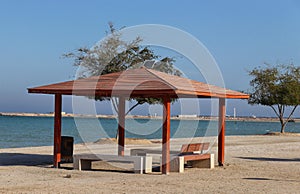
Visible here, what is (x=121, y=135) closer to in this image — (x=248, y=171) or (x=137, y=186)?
(x=248, y=171)

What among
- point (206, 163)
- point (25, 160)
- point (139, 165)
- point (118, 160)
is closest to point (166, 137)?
point (139, 165)

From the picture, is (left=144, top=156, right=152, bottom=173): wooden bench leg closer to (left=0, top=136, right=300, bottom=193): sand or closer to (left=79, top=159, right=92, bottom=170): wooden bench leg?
(left=0, top=136, right=300, bottom=193): sand

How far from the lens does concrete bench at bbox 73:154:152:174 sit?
1467 cm

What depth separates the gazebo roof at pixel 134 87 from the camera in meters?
14.3

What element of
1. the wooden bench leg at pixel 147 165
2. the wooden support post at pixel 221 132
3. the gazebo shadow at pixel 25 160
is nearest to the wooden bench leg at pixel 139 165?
the wooden bench leg at pixel 147 165

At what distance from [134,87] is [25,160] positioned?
5309 mm

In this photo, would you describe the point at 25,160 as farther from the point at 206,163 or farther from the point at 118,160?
the point at 206,163

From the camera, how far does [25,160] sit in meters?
17.9

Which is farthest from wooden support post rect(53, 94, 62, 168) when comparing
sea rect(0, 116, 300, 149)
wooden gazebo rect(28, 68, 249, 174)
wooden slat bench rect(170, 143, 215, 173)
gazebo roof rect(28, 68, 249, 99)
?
sea rect(0, 116, 300, 149)

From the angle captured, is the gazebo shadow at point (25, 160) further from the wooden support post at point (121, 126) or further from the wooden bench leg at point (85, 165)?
the wooden support post at point (121, 126)

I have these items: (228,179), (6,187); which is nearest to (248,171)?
(228,179)

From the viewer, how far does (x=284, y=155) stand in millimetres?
21719

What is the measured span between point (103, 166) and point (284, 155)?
8390 millimetres

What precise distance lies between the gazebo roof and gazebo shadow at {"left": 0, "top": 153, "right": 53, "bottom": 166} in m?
2.35
